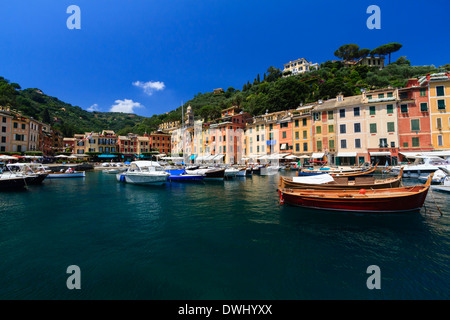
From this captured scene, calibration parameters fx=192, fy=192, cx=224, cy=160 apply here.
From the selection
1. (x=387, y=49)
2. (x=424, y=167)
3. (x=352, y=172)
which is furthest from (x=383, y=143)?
(x=387, y=49)

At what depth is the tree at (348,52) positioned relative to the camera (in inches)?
3696

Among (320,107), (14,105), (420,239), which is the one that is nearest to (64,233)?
(420,239)

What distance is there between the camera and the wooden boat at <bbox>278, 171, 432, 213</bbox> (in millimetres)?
10656

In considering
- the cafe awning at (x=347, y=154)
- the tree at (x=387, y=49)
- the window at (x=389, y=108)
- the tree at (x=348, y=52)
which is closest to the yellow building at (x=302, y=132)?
the cafe awning at (x=347, y=154)

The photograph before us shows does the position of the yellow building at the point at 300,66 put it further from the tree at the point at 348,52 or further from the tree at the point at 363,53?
the tree at the point at 363,53

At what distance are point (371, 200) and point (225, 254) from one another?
30.6ft

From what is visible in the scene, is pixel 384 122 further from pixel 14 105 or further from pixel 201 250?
pixel 14 105

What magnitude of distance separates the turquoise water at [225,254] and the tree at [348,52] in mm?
110628

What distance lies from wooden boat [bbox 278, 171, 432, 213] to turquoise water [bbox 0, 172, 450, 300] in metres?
0.52

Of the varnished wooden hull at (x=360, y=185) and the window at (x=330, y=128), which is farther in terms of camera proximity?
the window at (x=330, y=128)

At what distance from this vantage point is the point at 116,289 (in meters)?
5.28

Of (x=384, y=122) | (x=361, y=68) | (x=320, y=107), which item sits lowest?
(x=384, y=122)

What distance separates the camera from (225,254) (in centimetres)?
712
